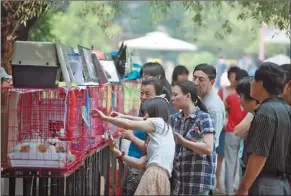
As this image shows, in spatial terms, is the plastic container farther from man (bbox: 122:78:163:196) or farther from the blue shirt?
the blue shirt

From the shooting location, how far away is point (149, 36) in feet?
61.6

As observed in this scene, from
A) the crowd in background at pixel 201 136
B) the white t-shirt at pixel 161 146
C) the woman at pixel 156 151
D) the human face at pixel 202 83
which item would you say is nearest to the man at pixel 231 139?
the crowd in background at pixel 201 136

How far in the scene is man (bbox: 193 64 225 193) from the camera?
314 inches

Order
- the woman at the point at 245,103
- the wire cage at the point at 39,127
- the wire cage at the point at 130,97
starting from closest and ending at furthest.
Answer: the woman at the point at 245,103 → the wire cage at the point at 39,127 → the wire cage at the point at 130,97

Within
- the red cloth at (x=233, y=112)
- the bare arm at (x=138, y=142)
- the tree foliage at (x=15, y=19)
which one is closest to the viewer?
the bare arm at (x=138, y=142)

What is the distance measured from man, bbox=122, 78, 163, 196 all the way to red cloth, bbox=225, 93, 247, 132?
174 inches

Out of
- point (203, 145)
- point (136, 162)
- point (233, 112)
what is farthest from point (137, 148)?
point (233, 112)

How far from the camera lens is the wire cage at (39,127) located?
7.03 m

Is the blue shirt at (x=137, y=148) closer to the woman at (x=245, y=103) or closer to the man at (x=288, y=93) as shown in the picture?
the woman at (x=245, y=103)

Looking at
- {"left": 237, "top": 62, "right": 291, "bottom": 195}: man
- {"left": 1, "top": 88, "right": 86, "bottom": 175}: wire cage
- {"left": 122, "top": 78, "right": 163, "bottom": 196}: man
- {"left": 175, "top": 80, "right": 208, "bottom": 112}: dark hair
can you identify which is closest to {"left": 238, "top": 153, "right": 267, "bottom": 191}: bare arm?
{"left": 237, "top": 62, "right": 291, "bottom": 195}: man

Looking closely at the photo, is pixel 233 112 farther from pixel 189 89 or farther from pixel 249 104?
pixel 189 89

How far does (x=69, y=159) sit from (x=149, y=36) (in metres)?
11.9

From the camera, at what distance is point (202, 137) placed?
260 inches

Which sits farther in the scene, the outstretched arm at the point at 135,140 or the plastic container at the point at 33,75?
the outstretched arm at the point at 135,140
